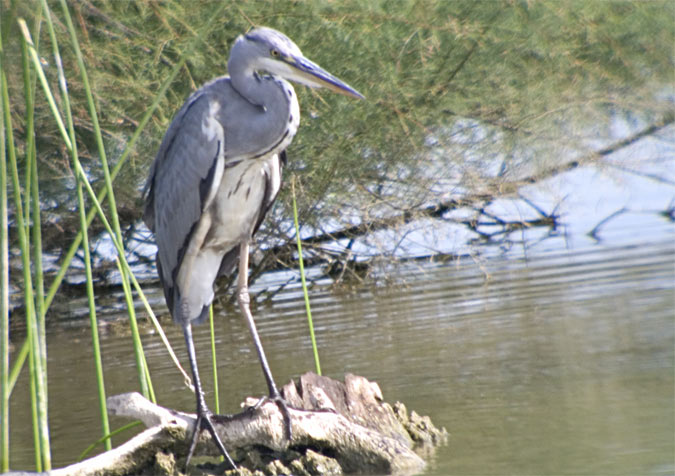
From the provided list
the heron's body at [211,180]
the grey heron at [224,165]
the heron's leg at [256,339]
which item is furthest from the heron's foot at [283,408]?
the heron's body at [211,180]

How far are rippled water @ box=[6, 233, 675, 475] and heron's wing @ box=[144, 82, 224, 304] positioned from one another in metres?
0.96

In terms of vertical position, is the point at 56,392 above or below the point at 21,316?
below

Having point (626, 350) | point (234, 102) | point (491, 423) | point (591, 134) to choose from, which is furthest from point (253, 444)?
point (591, 134)

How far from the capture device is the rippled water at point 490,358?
3434 mm

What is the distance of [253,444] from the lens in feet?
11.3

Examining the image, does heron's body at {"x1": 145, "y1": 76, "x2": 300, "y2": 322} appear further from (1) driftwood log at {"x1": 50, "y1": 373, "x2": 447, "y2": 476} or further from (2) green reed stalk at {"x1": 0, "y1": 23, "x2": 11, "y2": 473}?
(2) green reed stalk at {"x1": 0, "y1": 23, "x2": 11, "y2": 473}

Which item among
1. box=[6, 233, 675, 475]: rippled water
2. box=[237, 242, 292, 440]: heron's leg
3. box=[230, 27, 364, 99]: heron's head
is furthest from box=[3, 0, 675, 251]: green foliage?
box=[230, 27, 364, 99]: heron's head

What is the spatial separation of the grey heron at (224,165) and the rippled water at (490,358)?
2.81ft

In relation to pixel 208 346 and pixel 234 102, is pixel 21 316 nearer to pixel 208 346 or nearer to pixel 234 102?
pixel 208 346

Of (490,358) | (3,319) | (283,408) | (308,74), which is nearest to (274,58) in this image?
(308,74)

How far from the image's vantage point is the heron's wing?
12.6ft

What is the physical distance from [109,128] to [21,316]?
290 centimetres

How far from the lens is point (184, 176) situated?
3953 millimetres

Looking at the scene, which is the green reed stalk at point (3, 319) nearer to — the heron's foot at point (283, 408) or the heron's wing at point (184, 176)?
the heron's foot at point (283, 408)
